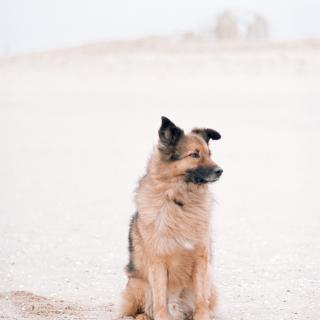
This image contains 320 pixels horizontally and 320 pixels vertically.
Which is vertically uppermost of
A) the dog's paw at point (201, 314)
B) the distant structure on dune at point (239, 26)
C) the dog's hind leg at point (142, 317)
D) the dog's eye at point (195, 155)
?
the distant structure on dune at point (239, 26)

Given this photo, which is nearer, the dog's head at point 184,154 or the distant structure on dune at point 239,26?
the dog's head at point 184,154

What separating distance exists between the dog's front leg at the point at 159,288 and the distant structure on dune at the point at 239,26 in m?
36.7

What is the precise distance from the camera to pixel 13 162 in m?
20.9

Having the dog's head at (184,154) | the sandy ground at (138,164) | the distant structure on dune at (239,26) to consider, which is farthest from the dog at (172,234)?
the distant structure on dune at (239,26)

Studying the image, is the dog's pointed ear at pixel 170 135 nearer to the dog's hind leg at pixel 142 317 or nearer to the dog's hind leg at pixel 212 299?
the dog's hind leg at pixel 212 299

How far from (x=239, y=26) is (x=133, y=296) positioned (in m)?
38.6

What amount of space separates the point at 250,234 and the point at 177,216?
5.45 m

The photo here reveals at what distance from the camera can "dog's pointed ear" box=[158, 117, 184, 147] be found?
7102 millimetres

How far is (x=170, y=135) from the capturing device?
7129mm

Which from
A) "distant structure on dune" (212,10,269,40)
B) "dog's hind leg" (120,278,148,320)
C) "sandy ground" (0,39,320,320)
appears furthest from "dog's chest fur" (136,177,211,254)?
"distant structure on dune" (212,10,269,40)

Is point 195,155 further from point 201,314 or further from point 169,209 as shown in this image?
point 201,314

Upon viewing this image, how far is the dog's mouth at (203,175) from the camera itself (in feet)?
23.0

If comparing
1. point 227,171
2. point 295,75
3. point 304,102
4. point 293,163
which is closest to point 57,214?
point 227,171

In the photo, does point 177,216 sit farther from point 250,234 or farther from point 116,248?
point 250,234
